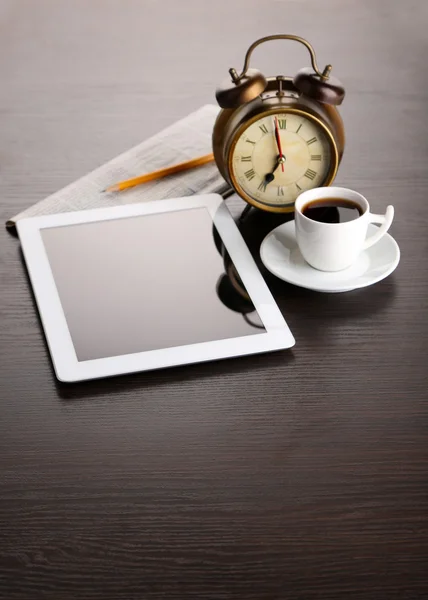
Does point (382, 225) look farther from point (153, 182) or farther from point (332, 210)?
point (153, 182)

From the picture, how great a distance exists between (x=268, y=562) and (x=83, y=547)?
19 cm

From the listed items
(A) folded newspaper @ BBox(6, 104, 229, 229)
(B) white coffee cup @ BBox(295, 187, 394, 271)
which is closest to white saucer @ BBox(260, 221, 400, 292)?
(B) white coffee cup @ BBox(295, 187, 394, 271)

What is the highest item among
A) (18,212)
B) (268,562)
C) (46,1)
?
(46,1)

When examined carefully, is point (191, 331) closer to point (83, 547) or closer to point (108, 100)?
point (83, 547)

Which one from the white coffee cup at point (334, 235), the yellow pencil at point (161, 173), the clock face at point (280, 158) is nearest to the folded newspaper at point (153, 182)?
the yellow pencil at point (161, 173)

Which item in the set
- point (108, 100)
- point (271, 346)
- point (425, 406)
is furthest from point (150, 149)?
point (425, 406)

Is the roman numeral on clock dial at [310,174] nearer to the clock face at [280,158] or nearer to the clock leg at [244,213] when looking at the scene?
the clock face at [280,158]

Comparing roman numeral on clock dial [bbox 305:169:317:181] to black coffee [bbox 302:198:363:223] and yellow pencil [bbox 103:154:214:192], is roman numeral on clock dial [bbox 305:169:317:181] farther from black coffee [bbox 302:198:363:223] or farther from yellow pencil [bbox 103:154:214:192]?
yellow pencil [bbox 103:154:214:192]

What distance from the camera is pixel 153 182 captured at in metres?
1.46

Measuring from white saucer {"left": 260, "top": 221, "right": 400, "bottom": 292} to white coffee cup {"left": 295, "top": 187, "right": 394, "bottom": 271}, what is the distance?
0.6 inches

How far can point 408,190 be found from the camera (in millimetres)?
1428

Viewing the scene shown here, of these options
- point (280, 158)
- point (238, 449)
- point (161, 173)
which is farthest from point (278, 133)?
point (238, 449)

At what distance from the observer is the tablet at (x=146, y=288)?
3.66 feet

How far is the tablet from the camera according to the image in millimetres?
1115
